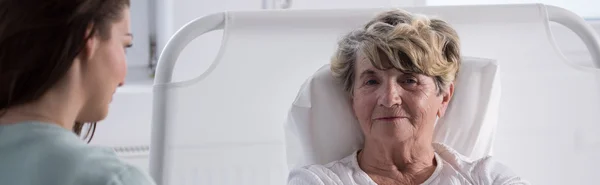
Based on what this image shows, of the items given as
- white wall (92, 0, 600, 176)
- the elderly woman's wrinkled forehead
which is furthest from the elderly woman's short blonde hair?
white wall (92, 0, 600, 176)

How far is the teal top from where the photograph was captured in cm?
92

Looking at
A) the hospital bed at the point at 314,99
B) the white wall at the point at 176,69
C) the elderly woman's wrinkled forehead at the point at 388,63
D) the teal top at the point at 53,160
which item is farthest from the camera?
the white wall at the point at 176,69

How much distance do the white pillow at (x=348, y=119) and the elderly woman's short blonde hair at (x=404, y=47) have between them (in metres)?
0.06

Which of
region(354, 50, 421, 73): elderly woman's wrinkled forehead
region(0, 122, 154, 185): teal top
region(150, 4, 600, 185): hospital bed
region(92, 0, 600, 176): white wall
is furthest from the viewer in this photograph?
region(92, 0, 600, 176): white wall

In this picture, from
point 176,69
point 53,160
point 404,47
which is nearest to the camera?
point 53,160

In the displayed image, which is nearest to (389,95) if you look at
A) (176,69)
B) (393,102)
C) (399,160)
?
(393,102)

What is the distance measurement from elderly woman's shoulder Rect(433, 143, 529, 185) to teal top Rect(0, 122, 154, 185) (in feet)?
3.37

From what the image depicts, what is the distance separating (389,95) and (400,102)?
3 centimetres

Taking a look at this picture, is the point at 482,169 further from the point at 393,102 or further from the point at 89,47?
the point at 89,47

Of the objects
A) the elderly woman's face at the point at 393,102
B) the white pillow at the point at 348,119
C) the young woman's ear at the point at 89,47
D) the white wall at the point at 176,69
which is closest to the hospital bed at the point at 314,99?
the white pillow at the point at 348,119

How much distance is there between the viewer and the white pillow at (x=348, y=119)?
1889mm

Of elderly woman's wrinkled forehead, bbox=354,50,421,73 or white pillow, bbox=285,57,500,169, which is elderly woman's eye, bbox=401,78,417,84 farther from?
white pillow, bbox=285,57,500,169

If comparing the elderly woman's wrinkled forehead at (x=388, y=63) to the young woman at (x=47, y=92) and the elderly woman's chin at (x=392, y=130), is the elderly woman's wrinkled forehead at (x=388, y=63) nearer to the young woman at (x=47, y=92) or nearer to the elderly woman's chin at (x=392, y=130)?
the elderly woman's chin at (x=392, y=130)

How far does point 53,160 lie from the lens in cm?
92
